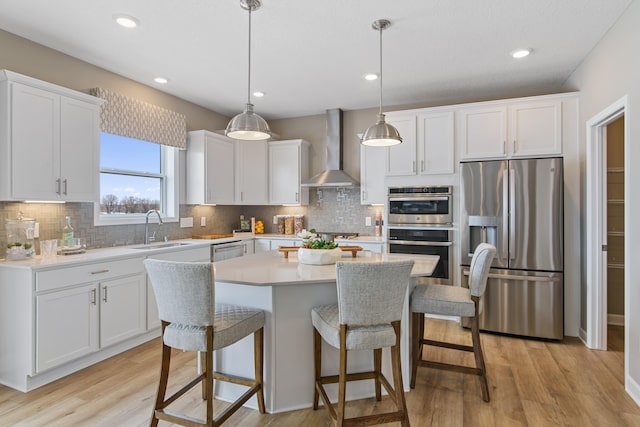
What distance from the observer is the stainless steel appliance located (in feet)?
13.5

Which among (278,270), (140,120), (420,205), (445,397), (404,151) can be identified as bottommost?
(445,397)

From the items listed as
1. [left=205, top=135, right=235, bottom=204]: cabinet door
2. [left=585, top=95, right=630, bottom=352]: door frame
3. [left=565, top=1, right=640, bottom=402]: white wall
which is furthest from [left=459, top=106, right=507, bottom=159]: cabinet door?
[left=205, top=135, right=235, bottom=204]: cabinet door

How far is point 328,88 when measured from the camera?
14.0 ft

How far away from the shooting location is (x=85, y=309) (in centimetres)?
291

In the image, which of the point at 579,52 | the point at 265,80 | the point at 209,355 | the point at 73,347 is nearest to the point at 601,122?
the point at 579,52

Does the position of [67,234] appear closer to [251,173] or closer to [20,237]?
[20,237]

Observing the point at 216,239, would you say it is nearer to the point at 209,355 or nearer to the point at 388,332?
the point at 209,355

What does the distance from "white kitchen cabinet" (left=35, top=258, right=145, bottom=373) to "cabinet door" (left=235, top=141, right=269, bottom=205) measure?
2.09 m

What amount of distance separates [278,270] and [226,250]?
7.50 feet

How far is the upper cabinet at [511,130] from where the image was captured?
370 cm

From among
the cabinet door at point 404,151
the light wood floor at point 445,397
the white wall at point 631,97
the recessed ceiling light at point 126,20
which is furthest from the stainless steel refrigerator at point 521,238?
the recessed ceiling light at point 126,20

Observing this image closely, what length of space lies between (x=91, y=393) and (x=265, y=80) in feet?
10.5

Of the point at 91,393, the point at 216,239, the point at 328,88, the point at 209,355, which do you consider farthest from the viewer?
the point at 216,239

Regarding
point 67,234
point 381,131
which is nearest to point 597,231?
point 381,131
